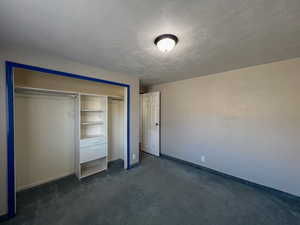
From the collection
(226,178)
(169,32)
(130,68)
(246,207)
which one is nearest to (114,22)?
(169,32)

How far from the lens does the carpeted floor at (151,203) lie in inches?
67.1

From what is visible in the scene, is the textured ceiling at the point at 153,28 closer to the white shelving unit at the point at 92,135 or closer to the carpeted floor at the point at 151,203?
the white shelving unit at the point at 92,135

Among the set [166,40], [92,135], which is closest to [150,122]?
[92,135]

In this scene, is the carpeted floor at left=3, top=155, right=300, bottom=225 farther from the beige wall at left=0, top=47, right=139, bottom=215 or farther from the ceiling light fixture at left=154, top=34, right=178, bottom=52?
the ceiling light fixture at left=154, top=34, right=178, bottom=52

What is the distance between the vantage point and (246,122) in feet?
8.41

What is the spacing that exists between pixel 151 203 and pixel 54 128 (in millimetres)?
2336

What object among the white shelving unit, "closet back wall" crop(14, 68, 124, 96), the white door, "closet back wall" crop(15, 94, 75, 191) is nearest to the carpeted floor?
"closet back wall" crop(15, 94, 75, 191)

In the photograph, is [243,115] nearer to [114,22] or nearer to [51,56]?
[114,22]

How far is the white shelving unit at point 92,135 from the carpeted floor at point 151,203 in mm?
363

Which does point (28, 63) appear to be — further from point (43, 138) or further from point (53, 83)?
point (43, 138)

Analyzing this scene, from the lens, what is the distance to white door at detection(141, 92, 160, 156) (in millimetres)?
4086

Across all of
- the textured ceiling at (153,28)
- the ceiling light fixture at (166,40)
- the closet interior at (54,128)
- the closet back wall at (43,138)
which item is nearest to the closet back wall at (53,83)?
the closet interior at (54,128)

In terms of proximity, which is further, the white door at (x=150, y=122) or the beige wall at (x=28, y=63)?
the white door at (x=150, y=122)

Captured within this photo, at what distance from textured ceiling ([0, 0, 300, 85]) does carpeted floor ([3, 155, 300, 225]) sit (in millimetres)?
2334
